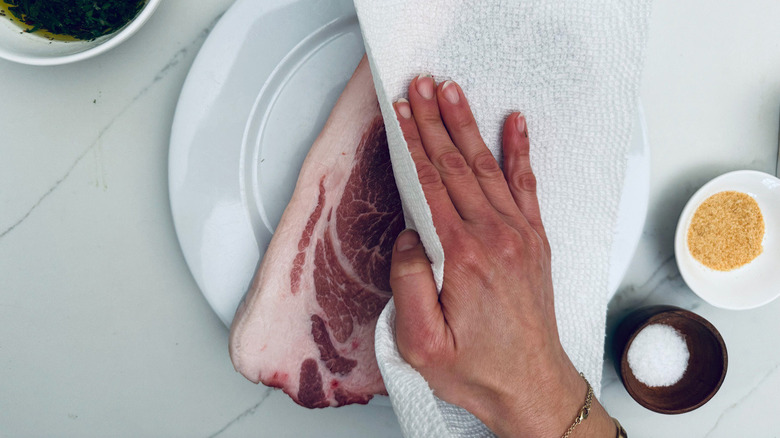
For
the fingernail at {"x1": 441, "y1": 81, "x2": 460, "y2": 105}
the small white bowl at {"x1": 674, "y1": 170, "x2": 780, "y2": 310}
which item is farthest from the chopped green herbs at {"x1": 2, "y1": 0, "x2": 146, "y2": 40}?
the small white bowl at {"x1": 674, "y1": 170, "x2": 780, "y2": 310}

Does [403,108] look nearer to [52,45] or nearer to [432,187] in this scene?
[432,187]

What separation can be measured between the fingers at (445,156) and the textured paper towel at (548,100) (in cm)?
2

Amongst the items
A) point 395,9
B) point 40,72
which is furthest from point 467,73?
point 40,72

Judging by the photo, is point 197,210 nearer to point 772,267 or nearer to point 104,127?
point 104,127

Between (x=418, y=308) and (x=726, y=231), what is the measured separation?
19.1 inches

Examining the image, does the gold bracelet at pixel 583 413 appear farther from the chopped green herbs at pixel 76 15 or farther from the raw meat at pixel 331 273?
the chopped green herbs at pixel 76 15

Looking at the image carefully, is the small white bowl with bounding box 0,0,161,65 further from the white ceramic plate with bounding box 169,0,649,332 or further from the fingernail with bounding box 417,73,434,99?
the fingernail with bounding box 417,73,434,99

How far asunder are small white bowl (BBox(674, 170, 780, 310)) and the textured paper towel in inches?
6.3

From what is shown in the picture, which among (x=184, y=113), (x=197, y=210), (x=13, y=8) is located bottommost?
(x=197, y=210)

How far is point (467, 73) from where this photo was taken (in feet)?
1.66

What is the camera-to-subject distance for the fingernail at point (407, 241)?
1.58 ft

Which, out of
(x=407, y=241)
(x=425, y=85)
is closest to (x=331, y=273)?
(x=407, y=241)

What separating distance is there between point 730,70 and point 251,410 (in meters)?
0.86

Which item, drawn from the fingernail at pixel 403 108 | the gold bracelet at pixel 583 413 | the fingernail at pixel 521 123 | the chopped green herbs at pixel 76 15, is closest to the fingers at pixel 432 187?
the fingernail at pixel 403 108
